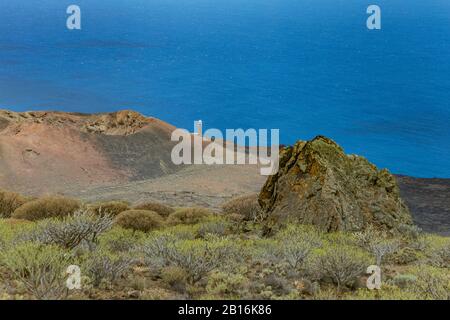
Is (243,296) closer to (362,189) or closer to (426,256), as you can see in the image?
(426,256)

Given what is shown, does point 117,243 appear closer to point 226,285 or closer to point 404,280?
point 226,285

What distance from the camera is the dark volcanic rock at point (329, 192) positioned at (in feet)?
56.6

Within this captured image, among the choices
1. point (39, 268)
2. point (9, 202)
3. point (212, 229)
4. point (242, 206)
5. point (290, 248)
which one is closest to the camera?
point (39, 268)

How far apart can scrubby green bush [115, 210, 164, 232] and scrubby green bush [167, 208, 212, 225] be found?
3.27 feet

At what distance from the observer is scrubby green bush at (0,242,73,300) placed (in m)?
8.62

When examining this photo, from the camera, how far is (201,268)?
10570 millimetres

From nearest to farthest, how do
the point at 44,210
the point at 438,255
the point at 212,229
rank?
the point at 438,255 < the point at 212,229 < the point at 44,210

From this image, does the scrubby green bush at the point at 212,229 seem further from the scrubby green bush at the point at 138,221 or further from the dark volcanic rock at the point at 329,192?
the scrubby green bush at the point at 138,221

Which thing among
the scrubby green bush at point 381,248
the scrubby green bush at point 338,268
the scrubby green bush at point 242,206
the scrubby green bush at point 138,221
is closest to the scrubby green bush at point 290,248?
the scrubby green bush at point 338,268

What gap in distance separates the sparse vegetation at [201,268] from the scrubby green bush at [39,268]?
2 centimetres

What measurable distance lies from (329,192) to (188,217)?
6858 millimetres

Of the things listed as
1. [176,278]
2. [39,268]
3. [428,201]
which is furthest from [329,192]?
[428,201]

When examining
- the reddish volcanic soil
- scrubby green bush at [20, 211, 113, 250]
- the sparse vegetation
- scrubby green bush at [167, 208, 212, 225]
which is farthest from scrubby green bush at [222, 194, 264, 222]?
the reddish volcanic soil

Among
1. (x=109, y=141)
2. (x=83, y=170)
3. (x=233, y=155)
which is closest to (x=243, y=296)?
(x=83, y=170)
